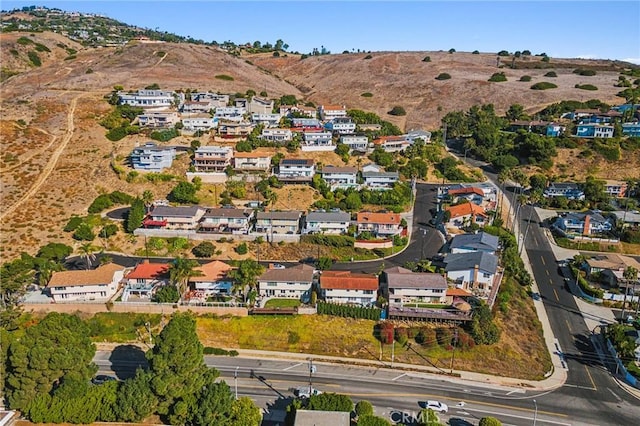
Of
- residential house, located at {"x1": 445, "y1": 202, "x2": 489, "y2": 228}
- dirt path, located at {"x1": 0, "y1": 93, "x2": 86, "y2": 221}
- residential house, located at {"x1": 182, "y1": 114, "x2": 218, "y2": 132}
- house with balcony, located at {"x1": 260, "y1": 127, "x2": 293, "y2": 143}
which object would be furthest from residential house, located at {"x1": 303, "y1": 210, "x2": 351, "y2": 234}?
dirt path, located at {"x1": 0, "y1": 93, "x2": 86, "y2": 221}

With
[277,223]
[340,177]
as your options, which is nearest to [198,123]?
[340,177]

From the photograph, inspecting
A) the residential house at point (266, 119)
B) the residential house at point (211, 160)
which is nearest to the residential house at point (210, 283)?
the residential house at point (211, 160)

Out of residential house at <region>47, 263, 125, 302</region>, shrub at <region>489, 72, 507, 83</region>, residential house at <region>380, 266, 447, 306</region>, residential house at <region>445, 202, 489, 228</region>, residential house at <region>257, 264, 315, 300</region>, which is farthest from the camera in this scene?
shrub at <region>489, 72, 507, 83</region>

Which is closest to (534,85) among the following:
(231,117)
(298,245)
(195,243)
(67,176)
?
(231,117)

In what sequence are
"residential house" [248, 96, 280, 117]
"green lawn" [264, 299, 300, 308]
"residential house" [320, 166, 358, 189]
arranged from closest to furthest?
"green lawn" [264, 299, 300, 308], "residential house" [320, 166, 358, 189], "residential house" [248, 96, 280, 117]

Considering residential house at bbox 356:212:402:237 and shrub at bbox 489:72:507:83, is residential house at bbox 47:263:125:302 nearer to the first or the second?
residential house at bbox 356:212:402:237

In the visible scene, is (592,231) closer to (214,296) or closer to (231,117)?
(214,296)

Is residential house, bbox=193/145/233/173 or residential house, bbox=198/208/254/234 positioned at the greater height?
residential house, bbox=193/145/233/173
